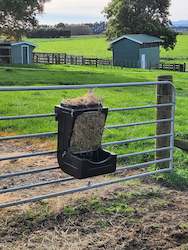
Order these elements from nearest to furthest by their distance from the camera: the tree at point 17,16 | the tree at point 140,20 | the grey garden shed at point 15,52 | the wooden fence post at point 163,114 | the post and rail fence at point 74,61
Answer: the wooden fence post at point 163,114
the tree at point 17,16
the grey garden shed at point 15,52
the post and rail fence at point 74,61
the tree at point 140,20

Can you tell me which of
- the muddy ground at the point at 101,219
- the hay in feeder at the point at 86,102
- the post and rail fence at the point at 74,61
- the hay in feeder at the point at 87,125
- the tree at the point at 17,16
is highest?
the tree at the point at 17,16

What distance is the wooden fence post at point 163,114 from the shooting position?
639cm

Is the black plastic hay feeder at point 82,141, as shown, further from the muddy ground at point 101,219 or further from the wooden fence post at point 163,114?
the wooden fence post at point 163,114

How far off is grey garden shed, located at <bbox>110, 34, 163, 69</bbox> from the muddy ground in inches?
1686

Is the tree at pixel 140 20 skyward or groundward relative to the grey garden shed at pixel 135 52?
skyward

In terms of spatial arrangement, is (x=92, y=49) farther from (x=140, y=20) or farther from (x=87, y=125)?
(x=87, y=125)

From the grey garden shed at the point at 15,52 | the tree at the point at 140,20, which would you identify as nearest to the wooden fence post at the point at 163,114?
the grey garden shed at the point at 15,52

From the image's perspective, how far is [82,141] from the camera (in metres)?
4.75

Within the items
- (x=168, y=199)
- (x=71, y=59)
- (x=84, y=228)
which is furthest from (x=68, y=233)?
(x=71, y=59)

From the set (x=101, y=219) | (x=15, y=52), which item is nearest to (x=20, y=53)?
(x=15, y=52)

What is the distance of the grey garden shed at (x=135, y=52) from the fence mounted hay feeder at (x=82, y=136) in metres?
43.6

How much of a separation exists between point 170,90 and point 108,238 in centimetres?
258

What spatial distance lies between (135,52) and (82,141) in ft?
150

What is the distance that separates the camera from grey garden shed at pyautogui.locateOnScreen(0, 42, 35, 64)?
45.2m
